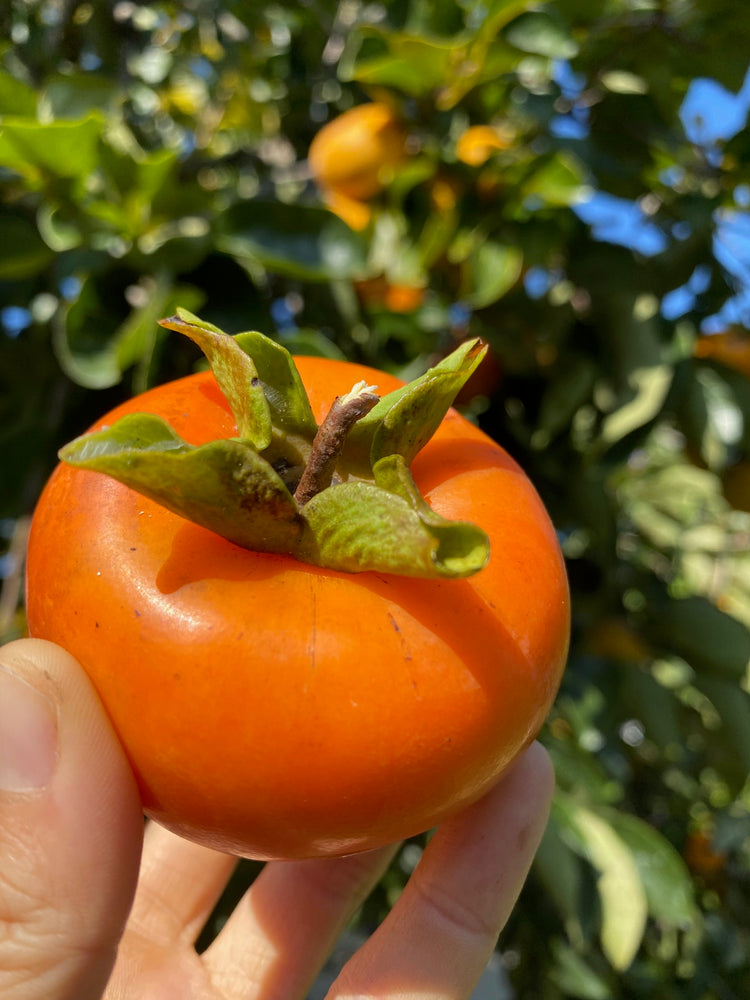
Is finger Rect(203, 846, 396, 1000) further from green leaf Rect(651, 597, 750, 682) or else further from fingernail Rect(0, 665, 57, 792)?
green leaf Rect(651, 597, 750, 682)

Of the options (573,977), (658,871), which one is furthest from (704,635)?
(573,977)

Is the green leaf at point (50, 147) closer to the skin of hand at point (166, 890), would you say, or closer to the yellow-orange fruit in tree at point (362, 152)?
the yellow-orange fruit in tree at point (362, 152)

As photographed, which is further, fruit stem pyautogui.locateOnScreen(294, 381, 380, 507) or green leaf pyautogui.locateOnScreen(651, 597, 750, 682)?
green leaf pyautogui.locateOnScreen(651, 597, 750, 682)

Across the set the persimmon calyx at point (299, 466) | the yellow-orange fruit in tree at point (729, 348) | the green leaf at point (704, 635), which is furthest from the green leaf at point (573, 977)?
the persimmon calyx at point (299, 466)

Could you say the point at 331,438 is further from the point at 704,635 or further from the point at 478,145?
the point at 704,635

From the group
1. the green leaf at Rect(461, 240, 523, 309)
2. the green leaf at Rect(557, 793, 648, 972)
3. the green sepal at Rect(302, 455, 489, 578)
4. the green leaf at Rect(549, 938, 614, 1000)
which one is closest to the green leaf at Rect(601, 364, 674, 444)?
the green leaf at Rect(461, 240, 523, 309)

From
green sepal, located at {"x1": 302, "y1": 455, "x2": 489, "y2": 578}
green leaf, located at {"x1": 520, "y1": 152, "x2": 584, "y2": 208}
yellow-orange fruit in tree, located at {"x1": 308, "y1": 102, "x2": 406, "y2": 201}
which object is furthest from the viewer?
yellow-orange fruit in tree, located at {"x1": 308, "y1": 102, "x2": 406, "y2": 201}

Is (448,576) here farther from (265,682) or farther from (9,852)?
(9,852)
